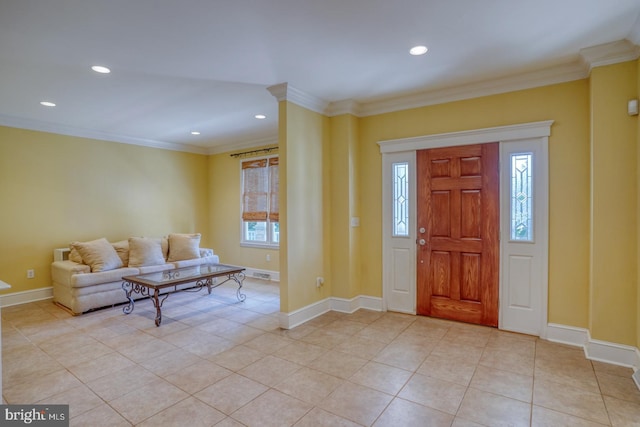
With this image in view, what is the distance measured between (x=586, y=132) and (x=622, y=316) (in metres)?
1.63

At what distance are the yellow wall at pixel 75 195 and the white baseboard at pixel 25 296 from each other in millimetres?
69

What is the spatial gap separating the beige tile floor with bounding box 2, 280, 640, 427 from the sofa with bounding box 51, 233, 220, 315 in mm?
384

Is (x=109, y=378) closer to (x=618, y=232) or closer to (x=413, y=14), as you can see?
(x=413, y=14)

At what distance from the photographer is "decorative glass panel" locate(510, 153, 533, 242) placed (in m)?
3.37

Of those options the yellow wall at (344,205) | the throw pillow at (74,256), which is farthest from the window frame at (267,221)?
the throw pillow at (74,256)

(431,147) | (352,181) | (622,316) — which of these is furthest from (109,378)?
(622,316)

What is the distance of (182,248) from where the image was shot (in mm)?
5504

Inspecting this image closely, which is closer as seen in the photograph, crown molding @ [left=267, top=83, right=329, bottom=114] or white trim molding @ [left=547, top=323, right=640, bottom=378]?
white trim molding @ [left=547, top=323, right=640, bottom=378]

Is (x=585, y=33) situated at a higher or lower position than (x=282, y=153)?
higher

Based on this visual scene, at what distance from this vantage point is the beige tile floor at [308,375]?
2135 millimetres

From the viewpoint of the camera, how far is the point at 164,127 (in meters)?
5.18

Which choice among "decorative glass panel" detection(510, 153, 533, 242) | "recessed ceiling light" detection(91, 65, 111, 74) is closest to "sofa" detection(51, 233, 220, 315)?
"recessed ceiling light" detection(91, 65, 111, 74)

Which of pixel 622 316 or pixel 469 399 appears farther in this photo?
pixel 622 316

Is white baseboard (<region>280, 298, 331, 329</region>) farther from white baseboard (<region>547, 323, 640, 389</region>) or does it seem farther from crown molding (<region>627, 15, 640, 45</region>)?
crown molding (<region>627, 15, 640, 45</region>)
